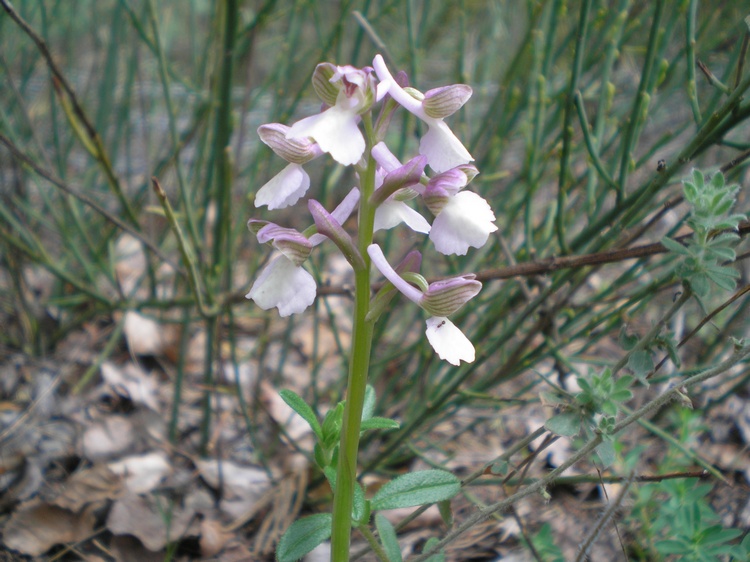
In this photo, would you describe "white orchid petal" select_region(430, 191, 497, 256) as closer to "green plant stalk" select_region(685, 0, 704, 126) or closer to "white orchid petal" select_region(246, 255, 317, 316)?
"white orchid petal" select_region(246, 255, 317, 316)

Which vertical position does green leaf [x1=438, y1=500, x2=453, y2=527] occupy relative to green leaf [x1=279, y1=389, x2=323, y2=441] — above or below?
below

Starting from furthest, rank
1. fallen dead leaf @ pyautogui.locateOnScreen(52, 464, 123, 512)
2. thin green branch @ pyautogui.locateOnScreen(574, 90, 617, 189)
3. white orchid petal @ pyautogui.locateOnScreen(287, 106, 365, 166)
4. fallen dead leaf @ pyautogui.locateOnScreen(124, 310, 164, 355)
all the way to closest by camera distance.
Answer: fallen dead leaf @ pyautogui.locateOnScreen(124, 310, 164, 355) < fallen dead leaf @ pyautogui.locateOnScreen(52, 464, 123, 512) < thin green branch @ pyautogui.locateOnScreen(574, 90, 617, 189) < white orchid petal @ pyautogui.locateOnScreen(287, 106, 365, 166)

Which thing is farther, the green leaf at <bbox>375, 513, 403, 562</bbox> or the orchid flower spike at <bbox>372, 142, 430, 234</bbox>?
the green leaf at <bbox>375, 513, 403, 562</bbox>

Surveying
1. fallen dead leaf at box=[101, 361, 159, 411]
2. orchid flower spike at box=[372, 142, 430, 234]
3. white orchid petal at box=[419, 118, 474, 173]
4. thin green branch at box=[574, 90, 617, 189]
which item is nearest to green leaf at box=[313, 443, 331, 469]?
orchid flower spike at box=[372, 142, 430, 234]

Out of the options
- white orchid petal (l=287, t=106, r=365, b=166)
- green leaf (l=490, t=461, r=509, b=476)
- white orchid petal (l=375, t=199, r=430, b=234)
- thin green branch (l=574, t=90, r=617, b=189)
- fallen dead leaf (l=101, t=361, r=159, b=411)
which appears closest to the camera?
white orchid petal (l=287, t=106, r=365, b=166)

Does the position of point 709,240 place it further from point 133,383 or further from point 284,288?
point 133,383

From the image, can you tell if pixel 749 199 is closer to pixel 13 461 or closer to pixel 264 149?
pixel 264 149

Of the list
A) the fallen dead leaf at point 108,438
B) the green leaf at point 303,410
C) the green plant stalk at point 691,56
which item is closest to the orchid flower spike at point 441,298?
the green leaf at point 303,410

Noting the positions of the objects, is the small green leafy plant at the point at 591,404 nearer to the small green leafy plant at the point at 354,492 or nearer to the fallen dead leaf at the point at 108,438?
the small green leafy plant at the point at 354,492

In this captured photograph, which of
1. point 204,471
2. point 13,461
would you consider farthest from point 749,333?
point 13,461
